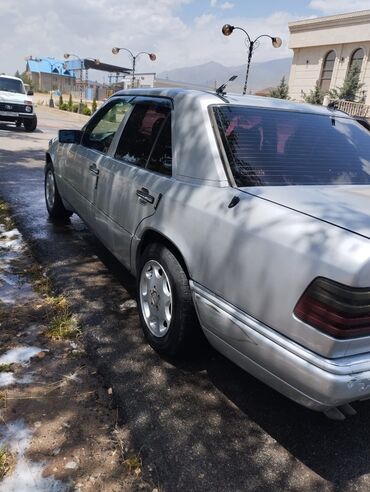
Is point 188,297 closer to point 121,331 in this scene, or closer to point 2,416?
point 121,331

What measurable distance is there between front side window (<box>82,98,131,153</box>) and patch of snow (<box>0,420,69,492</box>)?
2.46m

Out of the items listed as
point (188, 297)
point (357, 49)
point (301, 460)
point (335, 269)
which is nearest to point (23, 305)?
point (188, 297)

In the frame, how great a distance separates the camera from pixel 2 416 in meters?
2.39

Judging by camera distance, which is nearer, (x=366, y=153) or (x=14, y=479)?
(x=14, y=479)

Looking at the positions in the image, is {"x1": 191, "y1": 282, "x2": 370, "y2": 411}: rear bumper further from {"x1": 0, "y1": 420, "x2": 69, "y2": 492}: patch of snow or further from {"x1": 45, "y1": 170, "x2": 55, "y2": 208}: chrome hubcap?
{"x1": 45, "y1": 170, "x2": 55, "y2": 208}: chrome hubcap

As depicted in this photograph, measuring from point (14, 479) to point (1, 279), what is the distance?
2332 millimetres

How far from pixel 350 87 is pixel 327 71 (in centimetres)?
608

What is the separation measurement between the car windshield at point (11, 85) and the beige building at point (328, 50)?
91.0 ft

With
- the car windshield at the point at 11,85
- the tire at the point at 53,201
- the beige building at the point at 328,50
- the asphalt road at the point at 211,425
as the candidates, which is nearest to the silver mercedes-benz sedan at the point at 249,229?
the asphalt road at the point at 211,425

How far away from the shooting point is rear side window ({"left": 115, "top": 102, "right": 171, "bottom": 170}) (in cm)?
317

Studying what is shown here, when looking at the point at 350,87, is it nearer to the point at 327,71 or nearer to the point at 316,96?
the point at 316,96

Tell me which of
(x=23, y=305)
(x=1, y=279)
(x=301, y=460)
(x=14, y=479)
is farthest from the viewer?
(x=1, y=279)

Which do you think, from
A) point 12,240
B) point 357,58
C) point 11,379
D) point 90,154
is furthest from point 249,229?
point 357,58

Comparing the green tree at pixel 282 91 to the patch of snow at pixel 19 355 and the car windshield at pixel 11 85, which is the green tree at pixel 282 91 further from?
the patch of snow at pixel 19 355
